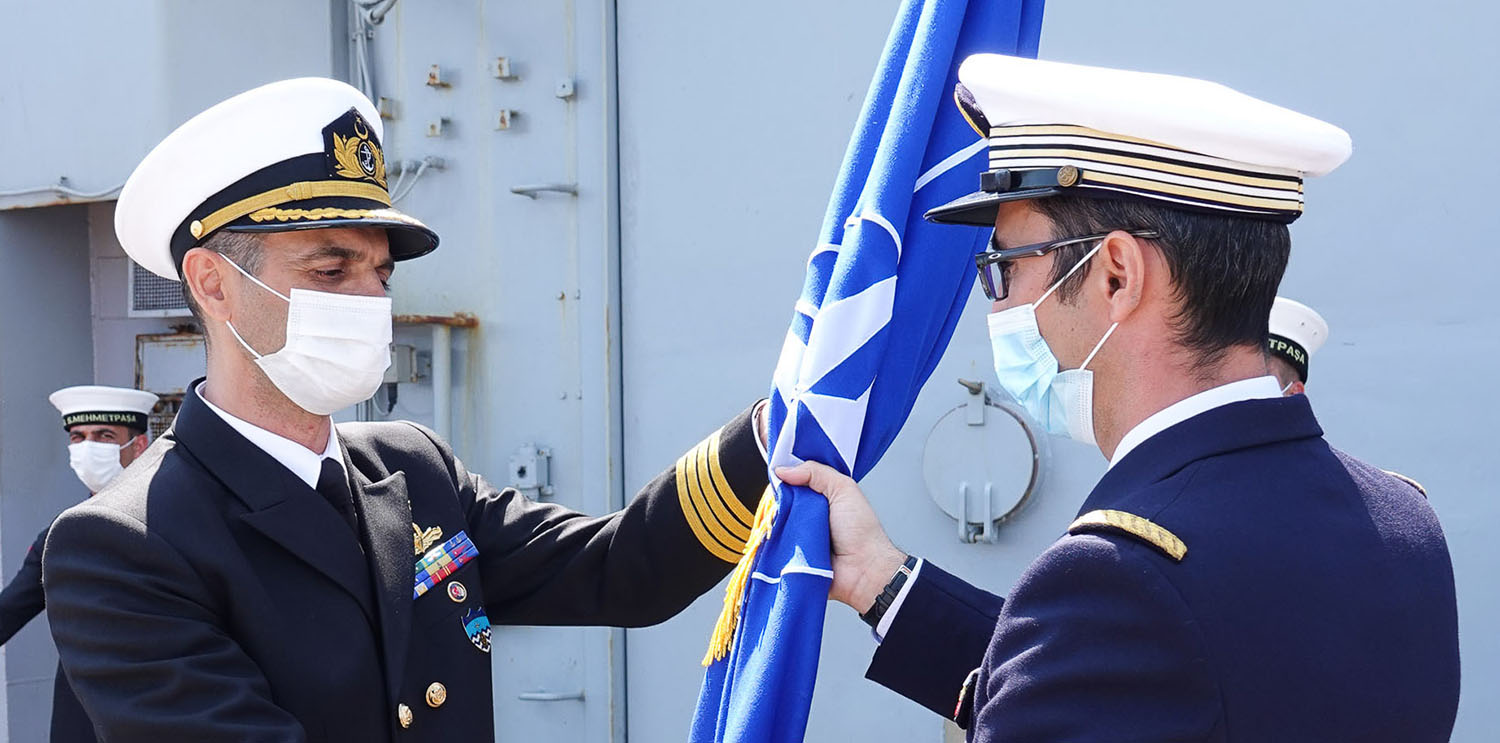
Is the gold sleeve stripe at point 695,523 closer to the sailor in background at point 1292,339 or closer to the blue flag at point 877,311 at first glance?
the blue flag at point 877,311

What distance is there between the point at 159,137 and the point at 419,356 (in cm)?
98

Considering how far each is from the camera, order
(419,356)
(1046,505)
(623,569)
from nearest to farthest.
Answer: (623,569), (1046,505), (419,356)

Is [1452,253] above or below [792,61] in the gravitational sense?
below

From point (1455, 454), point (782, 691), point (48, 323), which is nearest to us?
point (782, 691)

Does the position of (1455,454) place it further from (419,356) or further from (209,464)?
(419,356)

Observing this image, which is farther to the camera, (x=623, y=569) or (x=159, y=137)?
(x=159, y=137)

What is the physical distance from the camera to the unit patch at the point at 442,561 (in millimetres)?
1922

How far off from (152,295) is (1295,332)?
369 cm

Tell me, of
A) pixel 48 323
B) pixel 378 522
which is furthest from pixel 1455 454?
pixel 48 323

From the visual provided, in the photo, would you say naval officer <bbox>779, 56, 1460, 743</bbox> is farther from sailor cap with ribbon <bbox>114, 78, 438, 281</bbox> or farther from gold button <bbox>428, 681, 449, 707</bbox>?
sailor cap with ribbon <bbox>114, 78, 438, 281</bbox>

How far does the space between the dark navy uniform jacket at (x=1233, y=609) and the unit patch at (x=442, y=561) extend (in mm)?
953

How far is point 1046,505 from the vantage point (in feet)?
9.53

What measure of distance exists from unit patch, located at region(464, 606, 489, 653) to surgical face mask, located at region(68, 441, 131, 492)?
279cm

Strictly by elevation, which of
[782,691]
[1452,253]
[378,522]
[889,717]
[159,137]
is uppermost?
[159,137]
